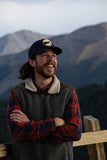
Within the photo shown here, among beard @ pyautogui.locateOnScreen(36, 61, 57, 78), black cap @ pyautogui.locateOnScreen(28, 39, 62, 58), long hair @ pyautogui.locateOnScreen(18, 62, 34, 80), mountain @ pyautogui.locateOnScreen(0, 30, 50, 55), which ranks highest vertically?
mountain @ pyautogui.locateOnScreen(0, 30, 50, 55)

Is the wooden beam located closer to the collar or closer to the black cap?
the collar

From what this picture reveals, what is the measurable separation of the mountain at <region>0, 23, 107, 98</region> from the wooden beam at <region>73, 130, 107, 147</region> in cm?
8747

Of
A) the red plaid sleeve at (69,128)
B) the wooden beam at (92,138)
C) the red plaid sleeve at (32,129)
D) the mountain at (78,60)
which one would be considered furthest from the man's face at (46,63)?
the mountain at (78,60)

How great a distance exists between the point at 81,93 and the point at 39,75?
2009 inches

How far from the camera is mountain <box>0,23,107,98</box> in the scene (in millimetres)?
97562

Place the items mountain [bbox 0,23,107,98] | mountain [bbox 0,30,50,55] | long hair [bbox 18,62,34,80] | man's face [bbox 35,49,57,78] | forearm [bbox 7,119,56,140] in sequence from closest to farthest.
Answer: forearm [bbox 7,119,56,140] < man's face [bbox 35,49,57,78] < long hair [bbox 18,62,34,80] < mountain [bbox 0,23,107,98] < mountain [bbox 0,30,50,55]

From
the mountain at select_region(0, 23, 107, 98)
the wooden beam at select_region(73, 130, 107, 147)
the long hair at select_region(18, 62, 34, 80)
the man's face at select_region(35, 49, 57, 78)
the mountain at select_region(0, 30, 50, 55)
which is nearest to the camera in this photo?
the man's face at select_region(35, 49, 57, 78)

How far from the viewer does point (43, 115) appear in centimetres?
Answer: 201

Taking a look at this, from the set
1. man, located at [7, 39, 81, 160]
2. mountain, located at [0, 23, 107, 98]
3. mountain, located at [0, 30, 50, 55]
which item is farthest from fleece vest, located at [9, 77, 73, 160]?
mountain, located at [0, 30, 50, 55]

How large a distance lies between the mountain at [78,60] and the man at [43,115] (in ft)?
288

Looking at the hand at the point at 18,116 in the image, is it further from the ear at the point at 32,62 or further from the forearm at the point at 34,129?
the ear at the point at 32,62

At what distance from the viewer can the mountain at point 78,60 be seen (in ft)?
320

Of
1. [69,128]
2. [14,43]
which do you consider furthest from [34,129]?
[14,43]

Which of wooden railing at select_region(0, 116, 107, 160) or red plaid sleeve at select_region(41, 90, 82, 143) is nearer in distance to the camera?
red plaid sleeve at select_region(41, 90, 82, 143)
